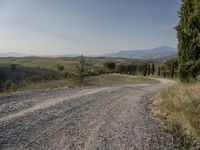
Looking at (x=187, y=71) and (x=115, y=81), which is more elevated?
(x=187, y=71)

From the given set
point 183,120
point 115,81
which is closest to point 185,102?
point 183,120

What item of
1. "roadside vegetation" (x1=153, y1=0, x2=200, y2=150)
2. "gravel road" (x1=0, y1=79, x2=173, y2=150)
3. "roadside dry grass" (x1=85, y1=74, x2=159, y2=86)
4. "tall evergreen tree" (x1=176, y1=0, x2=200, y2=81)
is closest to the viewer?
"gravel road" (x1=0, y1=79, x2=173, y2=150)

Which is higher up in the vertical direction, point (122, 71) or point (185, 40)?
point (185, 40)

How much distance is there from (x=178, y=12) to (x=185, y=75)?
460 centimetres

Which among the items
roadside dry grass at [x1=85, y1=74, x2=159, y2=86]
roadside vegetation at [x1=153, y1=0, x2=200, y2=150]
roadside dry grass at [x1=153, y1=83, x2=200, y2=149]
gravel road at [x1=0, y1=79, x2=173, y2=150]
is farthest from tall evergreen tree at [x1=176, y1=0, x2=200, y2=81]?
roadside dry grass at [x1=85, y1=74, x2=159, y2=86]

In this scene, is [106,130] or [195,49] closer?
[106,130]

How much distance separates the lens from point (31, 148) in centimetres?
558

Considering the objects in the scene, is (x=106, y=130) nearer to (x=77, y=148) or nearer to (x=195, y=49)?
(x=77, y=148)

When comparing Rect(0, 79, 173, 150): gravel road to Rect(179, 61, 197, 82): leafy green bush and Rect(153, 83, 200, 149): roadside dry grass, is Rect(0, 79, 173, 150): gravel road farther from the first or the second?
Rect(179, 61, 197, 82): leafy green bush

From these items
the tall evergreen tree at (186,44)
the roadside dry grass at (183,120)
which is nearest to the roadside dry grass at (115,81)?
the tall evergreen tree at (186,44)

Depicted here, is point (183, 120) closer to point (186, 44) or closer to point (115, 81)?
point (186, 44)

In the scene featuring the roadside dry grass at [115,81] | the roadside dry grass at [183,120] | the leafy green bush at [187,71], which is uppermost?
the leafy green bush at [187,71]

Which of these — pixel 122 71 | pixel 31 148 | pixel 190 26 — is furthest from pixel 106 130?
pixel 122 71

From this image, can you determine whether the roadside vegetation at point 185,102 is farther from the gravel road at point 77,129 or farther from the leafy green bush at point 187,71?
the gravel road at point 77,129
